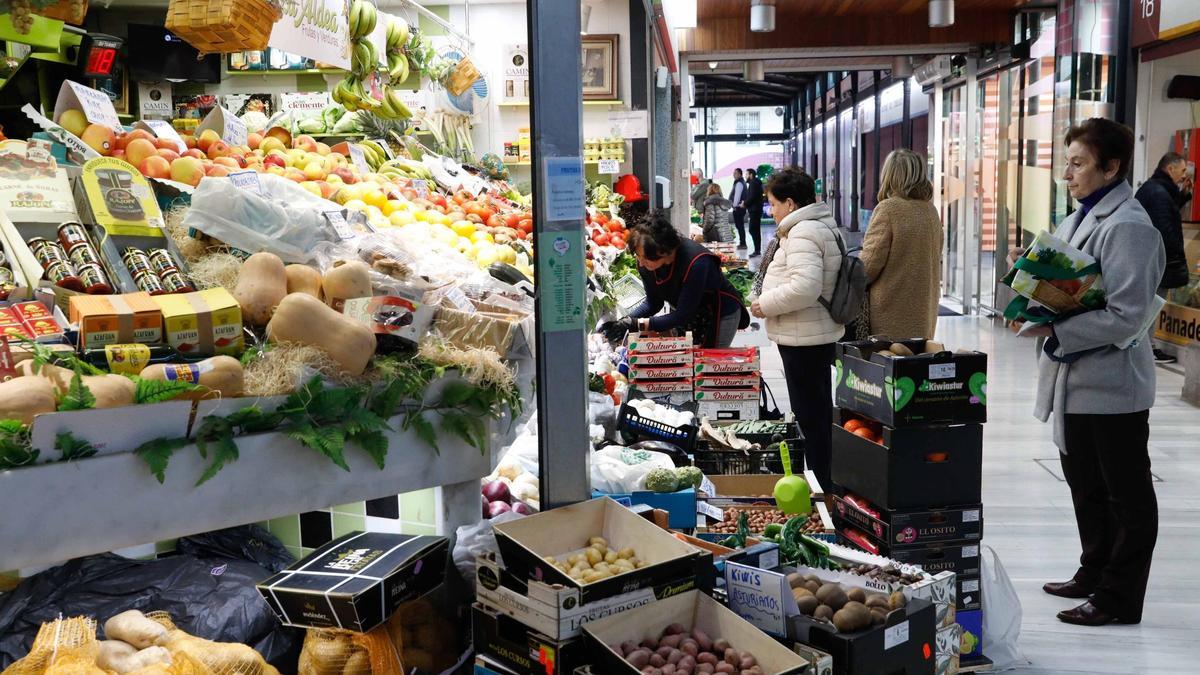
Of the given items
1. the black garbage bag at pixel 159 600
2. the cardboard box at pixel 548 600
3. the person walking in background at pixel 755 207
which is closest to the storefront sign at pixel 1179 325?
the cardboard box at pixel 548 600

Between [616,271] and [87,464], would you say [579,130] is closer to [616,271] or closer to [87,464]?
[87,464]

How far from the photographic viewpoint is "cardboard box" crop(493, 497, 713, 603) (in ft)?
7.23

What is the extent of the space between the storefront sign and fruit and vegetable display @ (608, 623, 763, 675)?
711 centimetres

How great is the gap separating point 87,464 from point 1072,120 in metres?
9.17

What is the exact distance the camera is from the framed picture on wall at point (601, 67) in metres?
8.63

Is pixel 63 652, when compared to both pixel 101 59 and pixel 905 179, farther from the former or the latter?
pixel 101 59

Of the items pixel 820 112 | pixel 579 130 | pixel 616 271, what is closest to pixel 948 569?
pixel 579 130

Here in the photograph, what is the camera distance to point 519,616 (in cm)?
223

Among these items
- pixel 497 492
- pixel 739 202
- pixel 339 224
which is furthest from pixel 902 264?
pixel 739 202

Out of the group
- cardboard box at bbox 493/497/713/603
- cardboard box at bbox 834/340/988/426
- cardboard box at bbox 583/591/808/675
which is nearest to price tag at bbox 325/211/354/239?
cardboard box at bbox 493/497/713/603

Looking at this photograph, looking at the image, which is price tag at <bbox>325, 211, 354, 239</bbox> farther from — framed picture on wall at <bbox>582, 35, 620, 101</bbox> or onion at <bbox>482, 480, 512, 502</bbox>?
framed picture on wall at <bbox>582, 35, 620, 101</bbox>

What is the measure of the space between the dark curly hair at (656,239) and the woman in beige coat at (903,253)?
958 millimetres

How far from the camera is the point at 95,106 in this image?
3.70 m

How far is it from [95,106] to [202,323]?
175 cm
